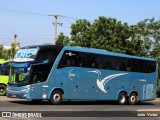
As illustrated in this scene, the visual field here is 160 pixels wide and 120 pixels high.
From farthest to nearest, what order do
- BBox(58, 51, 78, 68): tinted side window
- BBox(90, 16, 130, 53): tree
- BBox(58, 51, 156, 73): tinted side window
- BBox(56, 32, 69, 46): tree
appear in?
BBox(56, 32, 69, 46): tree < BBox(90, 16, 130, 53): tree < BBox(58, 51, 156, 73): tinted side window < BBox(58, 51, 78, 68): tinted side window

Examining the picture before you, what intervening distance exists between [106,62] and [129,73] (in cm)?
276

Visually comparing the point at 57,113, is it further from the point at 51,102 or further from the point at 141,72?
the point at 141,72

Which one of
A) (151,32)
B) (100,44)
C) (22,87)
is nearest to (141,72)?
(22,87)

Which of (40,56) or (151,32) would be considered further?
(151,32)

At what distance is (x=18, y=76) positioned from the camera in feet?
77.9

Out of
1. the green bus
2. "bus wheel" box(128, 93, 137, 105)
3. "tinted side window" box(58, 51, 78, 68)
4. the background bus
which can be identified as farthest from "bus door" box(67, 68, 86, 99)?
the green bus

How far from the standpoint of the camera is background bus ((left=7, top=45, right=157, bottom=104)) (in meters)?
23.5

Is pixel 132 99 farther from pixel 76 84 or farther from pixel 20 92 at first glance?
pixel 20 92

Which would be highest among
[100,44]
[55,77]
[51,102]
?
[100,44]

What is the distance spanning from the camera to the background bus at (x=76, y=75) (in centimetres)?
2346

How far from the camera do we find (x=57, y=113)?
10.4 meters

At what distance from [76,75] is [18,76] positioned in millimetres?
3664

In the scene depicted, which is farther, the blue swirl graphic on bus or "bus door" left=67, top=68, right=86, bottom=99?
the blue swirl graphic on bus

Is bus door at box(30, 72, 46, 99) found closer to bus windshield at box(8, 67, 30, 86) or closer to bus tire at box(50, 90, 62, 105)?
bus windshield at box(8, 67, 30, 86)
